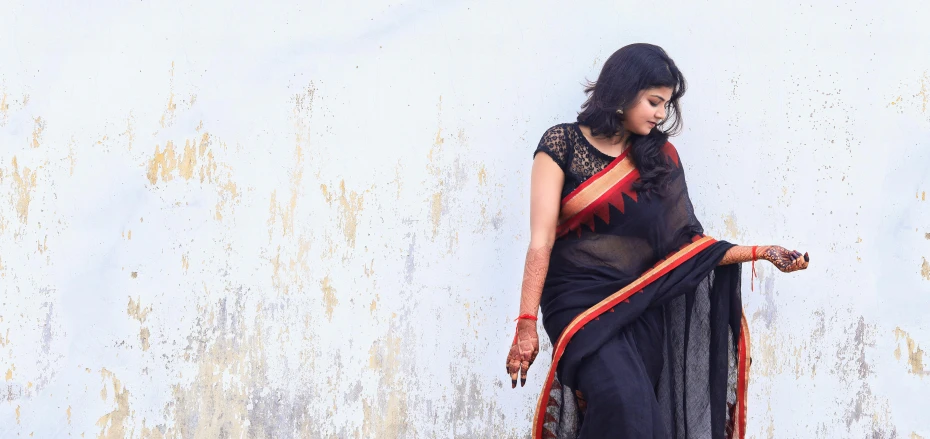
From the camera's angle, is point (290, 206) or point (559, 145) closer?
point (559, 145)

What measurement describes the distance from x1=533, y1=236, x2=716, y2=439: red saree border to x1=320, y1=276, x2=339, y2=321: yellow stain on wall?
921 mm

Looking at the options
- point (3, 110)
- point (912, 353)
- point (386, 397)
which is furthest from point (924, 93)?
point (3, 110)

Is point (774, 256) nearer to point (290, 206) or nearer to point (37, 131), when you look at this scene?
point (290, 206)

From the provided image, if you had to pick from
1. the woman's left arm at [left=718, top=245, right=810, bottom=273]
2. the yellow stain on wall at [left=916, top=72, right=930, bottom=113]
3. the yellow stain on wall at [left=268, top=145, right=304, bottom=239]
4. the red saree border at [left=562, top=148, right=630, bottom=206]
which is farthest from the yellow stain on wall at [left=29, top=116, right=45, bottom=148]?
the yellow stain on wall at [left=916, top=72, right=930, bottom=113]

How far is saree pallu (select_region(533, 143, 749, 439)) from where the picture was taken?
256 centimetres

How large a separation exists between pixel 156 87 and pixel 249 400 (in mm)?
1171

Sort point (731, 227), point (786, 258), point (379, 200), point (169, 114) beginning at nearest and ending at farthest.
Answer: point (786, 258)
point (169, 114)
point (379, 200)
point (731, 227)

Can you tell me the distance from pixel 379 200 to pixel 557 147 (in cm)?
82

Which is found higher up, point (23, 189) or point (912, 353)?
point (23, 189)

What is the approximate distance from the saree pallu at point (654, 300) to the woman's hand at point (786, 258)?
0.15 meters

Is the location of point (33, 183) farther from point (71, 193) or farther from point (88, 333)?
point (88, 333)

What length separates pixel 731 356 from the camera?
2742mm

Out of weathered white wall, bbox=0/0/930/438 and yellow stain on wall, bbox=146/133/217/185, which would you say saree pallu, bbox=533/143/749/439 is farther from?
yellow stain on wall, bbox=146/133/217/185

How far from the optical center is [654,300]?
2562 millimetres
